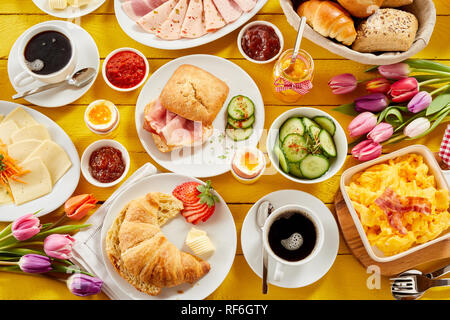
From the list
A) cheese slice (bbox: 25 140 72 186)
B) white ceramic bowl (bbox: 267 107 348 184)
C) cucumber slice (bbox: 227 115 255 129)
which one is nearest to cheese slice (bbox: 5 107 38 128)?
cheese slice (bbox: 25 140 72 186)

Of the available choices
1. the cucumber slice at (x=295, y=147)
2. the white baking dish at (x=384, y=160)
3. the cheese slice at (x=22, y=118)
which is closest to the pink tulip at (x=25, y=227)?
the cheese slice at (x=22, y=118)

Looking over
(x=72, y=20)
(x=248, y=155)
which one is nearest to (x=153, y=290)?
(x=248, y=155)

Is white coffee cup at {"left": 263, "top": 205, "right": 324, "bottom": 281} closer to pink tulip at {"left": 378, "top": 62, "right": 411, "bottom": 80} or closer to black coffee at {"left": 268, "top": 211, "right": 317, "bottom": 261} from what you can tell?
black coffee at {"left": 268, "top": 211, "right": 317, "bottom": 261}

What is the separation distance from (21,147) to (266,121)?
1.27 m

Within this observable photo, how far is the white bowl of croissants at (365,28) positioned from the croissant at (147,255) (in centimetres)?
115

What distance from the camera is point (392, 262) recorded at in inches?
82.0

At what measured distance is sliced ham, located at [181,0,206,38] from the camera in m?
2.20

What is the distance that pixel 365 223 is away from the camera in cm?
199

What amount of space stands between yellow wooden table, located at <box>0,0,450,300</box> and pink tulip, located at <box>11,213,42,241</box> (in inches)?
6.8

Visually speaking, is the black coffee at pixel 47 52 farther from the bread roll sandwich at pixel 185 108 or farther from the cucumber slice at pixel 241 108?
the cucumber slice at pixel 241 108

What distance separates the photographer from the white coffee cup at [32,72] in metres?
2.10

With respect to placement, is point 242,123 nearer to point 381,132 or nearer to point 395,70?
point 381,132
